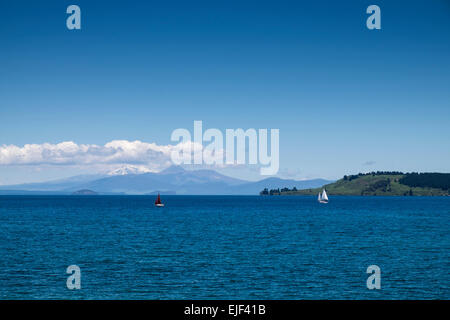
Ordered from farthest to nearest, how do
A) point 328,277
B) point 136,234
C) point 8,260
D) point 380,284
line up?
point 136,234 → point 8,260 → point 328,277 → point 380,284

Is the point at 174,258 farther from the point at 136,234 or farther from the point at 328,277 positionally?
the point at 136,234

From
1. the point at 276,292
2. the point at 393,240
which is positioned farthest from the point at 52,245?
the point at 393,240

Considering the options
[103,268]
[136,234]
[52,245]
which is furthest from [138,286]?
[136,234]

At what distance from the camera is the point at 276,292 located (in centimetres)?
4316
